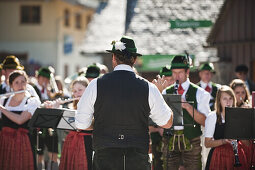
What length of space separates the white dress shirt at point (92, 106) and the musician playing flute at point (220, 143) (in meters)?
1.89

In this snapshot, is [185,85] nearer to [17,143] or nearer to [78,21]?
[17,143]

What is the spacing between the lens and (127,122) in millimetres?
5418

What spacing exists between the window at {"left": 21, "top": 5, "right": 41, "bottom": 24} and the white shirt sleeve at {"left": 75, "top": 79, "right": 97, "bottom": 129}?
31539 millimetres

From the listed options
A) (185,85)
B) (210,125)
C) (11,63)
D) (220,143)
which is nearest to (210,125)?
(210,125)

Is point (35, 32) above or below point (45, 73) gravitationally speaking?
above

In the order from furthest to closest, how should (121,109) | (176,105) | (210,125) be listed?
(210,125)
(176,105)
(121,109)

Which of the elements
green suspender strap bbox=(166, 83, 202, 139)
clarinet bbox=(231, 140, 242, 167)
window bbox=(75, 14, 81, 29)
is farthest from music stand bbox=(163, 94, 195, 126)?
window bbox=(75, 14, 81, 29)

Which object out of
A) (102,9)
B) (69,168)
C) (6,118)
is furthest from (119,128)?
(102,9)

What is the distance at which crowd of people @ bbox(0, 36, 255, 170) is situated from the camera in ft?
17.8

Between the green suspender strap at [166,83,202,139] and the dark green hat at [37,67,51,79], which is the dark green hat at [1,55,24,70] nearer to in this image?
the dark green hat at [37,67,51,79]

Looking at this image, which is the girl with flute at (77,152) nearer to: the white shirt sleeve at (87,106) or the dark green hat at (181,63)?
the dark green hat at (181,63)

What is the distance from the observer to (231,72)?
16.5m

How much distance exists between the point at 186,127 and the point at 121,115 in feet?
9.19

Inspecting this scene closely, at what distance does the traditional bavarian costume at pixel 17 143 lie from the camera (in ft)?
27.4
